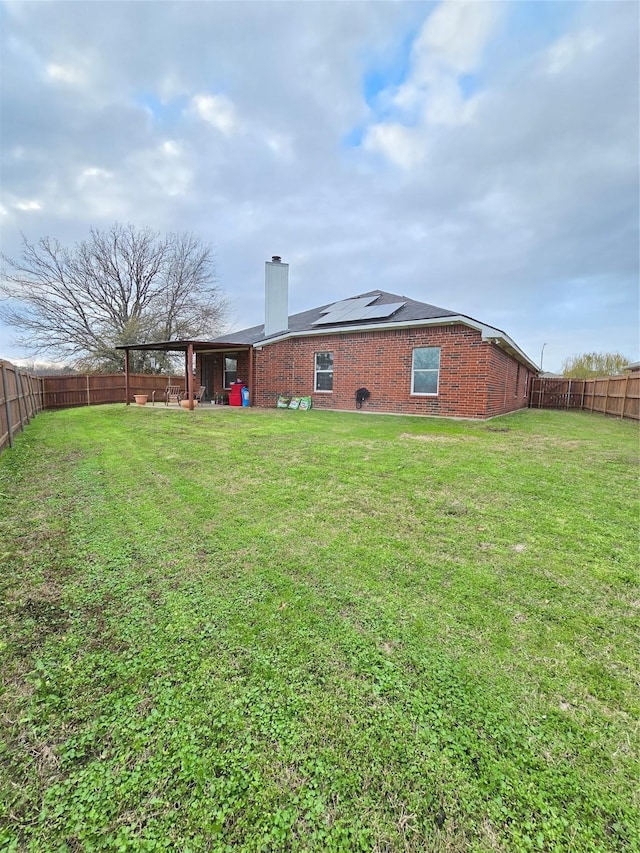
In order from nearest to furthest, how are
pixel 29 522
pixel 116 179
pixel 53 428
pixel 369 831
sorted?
pixel 369 831 → pixel 29 522 → pixel 53 428 → pixel 116 179

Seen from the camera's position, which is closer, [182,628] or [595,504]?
[182,628]

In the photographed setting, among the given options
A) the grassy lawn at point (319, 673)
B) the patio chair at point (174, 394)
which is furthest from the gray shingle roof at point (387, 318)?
the grassy lawn at point (319, 673)

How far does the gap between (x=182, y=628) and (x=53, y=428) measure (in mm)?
9274

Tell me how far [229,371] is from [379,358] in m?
7.43

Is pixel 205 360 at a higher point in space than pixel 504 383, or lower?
higher

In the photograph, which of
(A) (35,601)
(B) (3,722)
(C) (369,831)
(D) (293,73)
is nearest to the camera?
(C) (369,831)

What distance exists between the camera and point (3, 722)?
1.52 m

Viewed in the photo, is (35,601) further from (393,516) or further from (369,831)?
(393,516)

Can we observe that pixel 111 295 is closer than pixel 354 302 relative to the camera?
No

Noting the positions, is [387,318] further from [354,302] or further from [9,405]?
[9,405]

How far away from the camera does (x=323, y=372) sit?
44.9 feet

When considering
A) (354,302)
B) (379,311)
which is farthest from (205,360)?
(379,311)

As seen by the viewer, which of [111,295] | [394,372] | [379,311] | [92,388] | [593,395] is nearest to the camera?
[394,372]

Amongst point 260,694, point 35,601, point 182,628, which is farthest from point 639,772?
point 35,601
